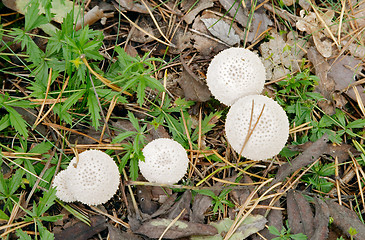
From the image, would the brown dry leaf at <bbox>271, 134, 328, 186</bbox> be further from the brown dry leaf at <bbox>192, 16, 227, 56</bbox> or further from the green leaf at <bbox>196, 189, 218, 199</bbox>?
the brown dry leaf at <bbox>192, 16, 227, 56</bbox>

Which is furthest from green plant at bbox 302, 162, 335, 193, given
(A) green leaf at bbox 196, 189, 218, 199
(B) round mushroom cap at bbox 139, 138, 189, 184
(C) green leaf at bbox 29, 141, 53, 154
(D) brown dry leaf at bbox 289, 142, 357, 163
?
(C) green leaf at bbox 29, 141, 53, 154

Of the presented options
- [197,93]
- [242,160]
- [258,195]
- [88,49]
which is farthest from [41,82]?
[258,195]

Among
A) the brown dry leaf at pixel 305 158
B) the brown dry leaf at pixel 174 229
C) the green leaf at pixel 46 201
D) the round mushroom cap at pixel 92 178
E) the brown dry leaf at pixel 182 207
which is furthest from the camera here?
the brown dry leaf at pixel 305 158

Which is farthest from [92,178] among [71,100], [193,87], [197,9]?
[197,9]

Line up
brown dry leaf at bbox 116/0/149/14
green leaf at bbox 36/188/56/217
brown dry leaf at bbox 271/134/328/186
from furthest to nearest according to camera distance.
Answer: brown dry leaf at bbox 116/0/149/14
brown dry leaf at bbox 271/134/328/186
green leaf at bbox 36/188/56/217

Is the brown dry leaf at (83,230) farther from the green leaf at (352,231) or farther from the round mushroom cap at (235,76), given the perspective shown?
the green leaf at (352,231)

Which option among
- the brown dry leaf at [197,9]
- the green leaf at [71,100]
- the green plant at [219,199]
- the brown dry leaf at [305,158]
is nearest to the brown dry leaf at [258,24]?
the brown dry leaf at [197,9]

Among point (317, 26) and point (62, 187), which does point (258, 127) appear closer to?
point (317, 26)
